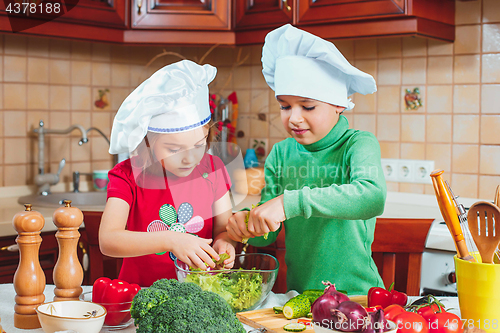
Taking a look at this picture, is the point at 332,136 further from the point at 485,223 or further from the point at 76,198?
the point at 76,198

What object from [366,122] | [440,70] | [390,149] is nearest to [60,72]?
[366,122]

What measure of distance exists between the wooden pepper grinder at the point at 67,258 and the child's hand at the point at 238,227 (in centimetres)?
27

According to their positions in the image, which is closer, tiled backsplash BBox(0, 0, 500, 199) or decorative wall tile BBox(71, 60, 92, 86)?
tiled backsplash BBox(0, 0, 500, 199)

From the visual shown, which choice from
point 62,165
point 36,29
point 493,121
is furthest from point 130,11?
point 493,121

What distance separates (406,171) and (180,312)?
1.55 metres

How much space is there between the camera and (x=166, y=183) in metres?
1.03

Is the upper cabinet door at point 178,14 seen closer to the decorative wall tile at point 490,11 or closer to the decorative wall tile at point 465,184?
the decorative wall tile at point 490,11

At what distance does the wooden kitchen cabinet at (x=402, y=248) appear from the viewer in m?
1.35

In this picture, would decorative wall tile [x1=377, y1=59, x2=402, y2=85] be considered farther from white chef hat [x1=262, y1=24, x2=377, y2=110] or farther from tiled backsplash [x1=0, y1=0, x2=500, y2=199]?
white chef hat [x1=262, y1=24, x2=377, y2=110]

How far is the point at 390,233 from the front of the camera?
55.8 inches

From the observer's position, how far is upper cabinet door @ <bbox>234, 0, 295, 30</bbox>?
5.90ft

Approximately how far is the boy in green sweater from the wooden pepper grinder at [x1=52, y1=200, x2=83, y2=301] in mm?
276

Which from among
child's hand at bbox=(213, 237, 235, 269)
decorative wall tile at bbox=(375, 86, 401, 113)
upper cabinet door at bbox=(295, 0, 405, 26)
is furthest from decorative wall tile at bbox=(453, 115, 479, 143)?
child's hand at bbox=(213, 237, 235, 269)

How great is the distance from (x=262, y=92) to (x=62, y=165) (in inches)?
38.2
